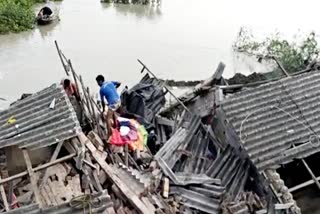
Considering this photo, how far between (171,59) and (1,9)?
7.93m

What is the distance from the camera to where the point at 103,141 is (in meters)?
7.88

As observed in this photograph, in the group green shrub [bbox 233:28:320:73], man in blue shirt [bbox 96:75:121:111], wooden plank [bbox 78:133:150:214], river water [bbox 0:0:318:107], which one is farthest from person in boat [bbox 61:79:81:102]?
green shrub [bbox 233:28:320:73]

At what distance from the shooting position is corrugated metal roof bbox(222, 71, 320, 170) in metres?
7.06

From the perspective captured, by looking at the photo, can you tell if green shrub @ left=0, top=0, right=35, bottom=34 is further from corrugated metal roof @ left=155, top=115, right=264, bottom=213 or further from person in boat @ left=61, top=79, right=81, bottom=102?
corrugated metal roof @ left=155, top=115, right=264, bottom=213

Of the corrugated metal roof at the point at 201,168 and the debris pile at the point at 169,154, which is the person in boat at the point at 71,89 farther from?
the corrugated metal roof at the point at 201,168

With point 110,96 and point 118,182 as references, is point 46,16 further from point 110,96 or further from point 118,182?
point 118,182

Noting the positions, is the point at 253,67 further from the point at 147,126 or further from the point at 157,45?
the point at 147,126

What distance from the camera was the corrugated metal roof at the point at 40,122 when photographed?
6.32 meters

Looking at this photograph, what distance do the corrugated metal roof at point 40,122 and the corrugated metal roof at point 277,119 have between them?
230cm

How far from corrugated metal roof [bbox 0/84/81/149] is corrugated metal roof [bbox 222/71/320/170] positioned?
90.7 inches

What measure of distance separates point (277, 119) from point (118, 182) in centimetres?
248

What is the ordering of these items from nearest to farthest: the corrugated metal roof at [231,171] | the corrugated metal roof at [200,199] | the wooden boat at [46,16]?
the corrugated metal roof at [200,199] → the corrugated metal roof at [231,171] → the wooden boat at [46,16]

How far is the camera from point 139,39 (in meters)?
20.3

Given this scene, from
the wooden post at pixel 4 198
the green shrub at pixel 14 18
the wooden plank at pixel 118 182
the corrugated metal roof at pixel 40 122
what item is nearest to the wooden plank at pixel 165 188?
the wooden plank at pixel 118 182
